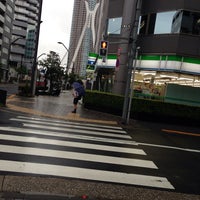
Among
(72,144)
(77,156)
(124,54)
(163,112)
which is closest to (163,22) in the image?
(124,54)

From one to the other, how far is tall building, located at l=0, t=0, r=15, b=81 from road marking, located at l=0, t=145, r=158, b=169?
2954 inches

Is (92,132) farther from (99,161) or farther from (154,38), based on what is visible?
(154,38)

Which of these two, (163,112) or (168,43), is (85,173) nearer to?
(163,112)

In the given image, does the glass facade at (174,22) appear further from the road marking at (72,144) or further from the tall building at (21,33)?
the tall building at (21,33)

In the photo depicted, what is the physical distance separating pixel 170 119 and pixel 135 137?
606 centimetres

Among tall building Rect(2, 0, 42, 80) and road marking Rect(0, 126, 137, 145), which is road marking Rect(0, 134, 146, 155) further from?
tall building Rect(2, 0, 42, 80)

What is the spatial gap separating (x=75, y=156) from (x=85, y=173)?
4.30 feet

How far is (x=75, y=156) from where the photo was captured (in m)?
7.53

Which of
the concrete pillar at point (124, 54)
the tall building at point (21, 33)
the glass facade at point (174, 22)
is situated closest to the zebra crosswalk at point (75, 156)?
the glass facade at point (174, 22)

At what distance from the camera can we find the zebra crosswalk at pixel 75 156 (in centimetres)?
614

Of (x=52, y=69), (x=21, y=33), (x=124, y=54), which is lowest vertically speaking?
(x=52, y=69)

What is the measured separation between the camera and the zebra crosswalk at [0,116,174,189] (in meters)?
6.14

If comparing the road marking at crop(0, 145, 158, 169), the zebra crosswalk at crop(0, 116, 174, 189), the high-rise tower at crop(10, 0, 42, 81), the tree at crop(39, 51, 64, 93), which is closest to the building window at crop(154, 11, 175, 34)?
the zebra crosswalk at crop(0, 116, 174, 189)

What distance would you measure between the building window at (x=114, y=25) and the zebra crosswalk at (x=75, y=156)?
15343 millimetres
